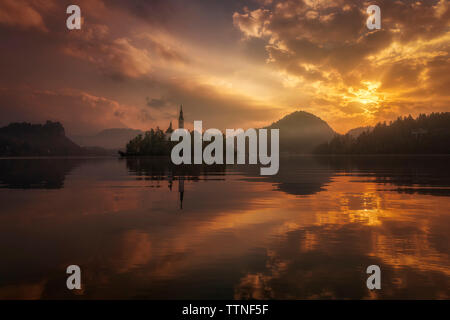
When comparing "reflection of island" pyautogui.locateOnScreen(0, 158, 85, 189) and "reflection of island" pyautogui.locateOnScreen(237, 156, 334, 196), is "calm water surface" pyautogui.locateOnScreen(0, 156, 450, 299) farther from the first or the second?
"reflection of island" pyautogui.locateOnScreen(0, 158, 85, 189)

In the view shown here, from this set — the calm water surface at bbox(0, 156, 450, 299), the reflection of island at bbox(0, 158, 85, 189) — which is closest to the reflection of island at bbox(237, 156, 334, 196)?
the calm water surface at bbox(0, 156, 450, 299)

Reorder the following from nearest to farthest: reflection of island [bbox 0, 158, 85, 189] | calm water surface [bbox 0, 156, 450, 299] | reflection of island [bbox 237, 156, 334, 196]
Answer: calm water surface [bbox 0, 156, 450, 299] < reflection of island [bbox 237, 156, 334, 196] < reflection of island [bbox 0, 158, 85, 189]

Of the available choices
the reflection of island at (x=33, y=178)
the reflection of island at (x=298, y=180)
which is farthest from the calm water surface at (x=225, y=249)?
the reflection of island at (x=33, y=178)

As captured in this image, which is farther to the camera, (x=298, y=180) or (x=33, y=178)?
(x=33, y=178)

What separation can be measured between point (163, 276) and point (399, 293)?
8828mm

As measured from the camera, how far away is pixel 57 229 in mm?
21562

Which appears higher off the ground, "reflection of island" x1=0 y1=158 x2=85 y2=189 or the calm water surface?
"reflection of island" x1=0 y1=158 x2=85 y2=189

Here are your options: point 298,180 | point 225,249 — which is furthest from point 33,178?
point 225,249

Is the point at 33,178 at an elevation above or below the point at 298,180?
above

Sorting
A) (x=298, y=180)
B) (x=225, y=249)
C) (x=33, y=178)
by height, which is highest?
(x=33, y=178)

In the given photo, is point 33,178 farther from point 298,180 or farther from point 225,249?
point 225,249

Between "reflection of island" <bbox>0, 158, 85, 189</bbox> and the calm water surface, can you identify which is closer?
the calm water surface
